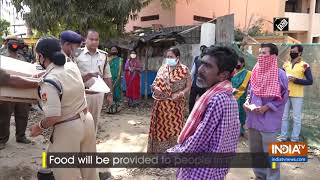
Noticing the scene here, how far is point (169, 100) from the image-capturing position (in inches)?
190

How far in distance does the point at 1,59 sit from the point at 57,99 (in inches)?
28.6

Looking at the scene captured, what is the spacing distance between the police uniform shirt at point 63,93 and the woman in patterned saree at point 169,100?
1876mm

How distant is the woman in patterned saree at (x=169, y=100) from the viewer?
4.80 meters

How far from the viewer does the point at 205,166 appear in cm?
225

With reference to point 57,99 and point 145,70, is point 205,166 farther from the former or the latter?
point 145,70

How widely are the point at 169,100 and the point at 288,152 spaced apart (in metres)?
1.95

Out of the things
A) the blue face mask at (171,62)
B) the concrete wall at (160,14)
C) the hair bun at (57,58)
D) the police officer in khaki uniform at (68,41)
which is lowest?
the blue face mask at (171,62)

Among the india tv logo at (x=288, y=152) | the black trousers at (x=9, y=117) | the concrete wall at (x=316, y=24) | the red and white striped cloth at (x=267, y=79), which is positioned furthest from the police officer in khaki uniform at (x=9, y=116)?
the concrete wall at (x=316, y=24)

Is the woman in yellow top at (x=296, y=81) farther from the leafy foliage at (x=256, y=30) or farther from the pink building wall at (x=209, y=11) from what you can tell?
the pink building wall at (x=209, y=11)

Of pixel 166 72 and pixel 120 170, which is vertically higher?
pixel 166 72

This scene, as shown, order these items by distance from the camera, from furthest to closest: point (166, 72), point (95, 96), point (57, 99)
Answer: point (166, 72) < point (95, 96) < point (57, 99)

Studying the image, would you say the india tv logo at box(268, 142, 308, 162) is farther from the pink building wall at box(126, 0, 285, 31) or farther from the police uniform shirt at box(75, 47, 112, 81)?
the pink building wall at box(126, 0, 285, 31)

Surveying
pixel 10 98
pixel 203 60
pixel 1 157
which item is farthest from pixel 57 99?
pixel 1 157

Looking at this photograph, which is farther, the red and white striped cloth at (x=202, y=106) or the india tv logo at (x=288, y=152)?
the india tv logo at (x=288, y=152)
